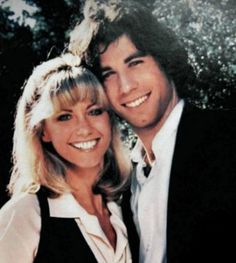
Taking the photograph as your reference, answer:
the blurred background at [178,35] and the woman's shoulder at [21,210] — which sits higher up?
the blurred background at [178,35]

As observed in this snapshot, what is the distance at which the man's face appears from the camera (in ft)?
5.45

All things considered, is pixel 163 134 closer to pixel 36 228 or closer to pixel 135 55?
pixel 135 55

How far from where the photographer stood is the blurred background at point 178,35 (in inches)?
66.1

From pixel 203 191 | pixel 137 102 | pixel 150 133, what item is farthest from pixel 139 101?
pixel 203 191

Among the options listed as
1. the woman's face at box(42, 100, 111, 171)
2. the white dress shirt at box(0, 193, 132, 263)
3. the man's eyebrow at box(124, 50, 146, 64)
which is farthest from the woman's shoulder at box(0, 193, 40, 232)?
the man's eyebrow at box(124, 50, 146, 64)

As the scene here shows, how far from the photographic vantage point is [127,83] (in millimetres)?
1667

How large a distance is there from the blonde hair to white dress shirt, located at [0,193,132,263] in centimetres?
5

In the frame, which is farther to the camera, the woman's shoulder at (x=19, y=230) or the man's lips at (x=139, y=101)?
the man's lips at (x=139, y=101)

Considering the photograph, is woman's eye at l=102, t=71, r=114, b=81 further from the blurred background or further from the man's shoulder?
the man's shoulder

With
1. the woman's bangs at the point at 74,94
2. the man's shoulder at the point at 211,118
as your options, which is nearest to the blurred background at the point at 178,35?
the man's shoulder at the point at 211,118

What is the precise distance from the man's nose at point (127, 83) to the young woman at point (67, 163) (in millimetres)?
69

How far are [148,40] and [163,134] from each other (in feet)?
0.99

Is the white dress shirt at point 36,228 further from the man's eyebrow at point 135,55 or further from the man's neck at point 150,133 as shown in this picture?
the man's eyebrow at point 135,55

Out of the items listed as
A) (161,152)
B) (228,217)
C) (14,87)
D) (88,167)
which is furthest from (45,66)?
(228,217)
